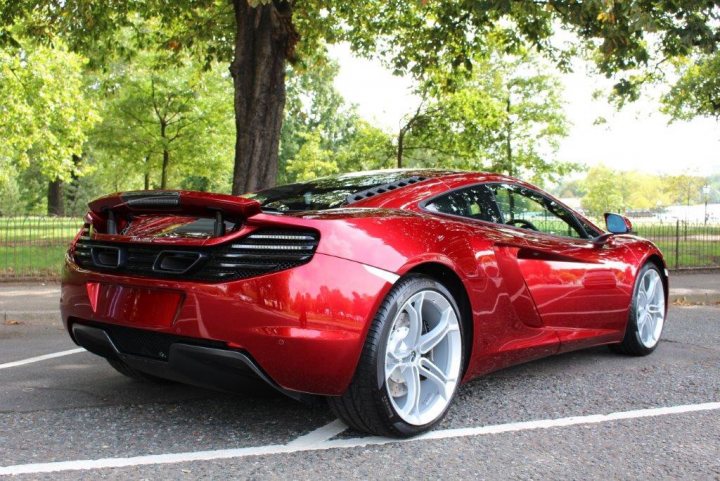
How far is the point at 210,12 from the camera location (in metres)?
13.6

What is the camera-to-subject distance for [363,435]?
10.7 feet

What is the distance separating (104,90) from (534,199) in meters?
14.2

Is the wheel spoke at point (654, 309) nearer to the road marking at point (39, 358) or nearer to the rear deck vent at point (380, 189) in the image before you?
the rear deck vent at point (380, 189)

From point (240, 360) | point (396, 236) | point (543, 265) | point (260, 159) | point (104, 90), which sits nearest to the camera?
point (240, 360)

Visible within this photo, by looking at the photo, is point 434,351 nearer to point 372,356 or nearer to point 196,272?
point 372,356

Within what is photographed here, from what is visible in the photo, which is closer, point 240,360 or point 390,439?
point 240,360

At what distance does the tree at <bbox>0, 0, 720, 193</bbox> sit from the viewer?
30.2ft

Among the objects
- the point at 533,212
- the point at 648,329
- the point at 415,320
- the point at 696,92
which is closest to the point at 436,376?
the point at 415,320

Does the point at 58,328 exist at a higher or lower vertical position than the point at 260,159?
lower

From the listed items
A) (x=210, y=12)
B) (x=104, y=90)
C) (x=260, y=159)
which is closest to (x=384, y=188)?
(x=260, y=159)

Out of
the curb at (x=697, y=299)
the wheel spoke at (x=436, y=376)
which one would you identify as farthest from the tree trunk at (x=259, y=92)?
the wheel spoke at (x=436, y=376)

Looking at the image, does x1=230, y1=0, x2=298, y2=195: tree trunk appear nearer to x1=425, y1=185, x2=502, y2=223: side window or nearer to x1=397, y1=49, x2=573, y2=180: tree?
x1=425, y1=185, x2=502, y2=223: side window

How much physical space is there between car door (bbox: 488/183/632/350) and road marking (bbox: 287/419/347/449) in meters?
1.36

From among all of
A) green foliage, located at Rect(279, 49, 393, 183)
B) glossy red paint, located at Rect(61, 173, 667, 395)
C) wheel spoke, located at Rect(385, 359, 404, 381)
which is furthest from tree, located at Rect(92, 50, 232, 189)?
wheel spoke, located at Rect(385, 359, 404, 381)
